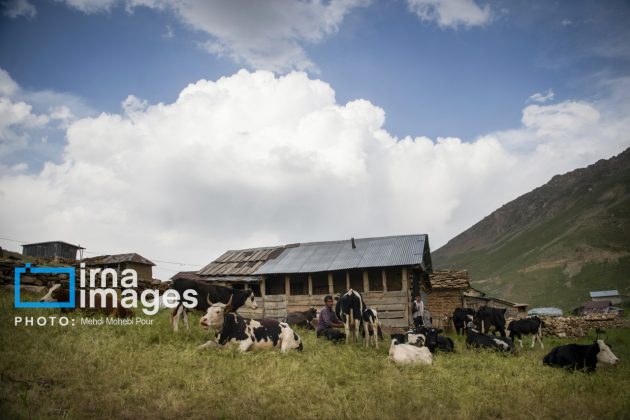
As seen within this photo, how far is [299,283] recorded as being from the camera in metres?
24.3

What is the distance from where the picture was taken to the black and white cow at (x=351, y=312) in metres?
13.2

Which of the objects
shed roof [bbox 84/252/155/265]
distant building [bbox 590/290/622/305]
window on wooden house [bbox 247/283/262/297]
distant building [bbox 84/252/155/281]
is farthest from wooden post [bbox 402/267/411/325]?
distant building [bbox 590/290/622/305]

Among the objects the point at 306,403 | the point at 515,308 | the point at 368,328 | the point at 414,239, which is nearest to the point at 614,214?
the point at 515,308

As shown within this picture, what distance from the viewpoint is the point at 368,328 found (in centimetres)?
1359

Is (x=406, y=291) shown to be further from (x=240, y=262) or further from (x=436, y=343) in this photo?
(x=240, y=262)

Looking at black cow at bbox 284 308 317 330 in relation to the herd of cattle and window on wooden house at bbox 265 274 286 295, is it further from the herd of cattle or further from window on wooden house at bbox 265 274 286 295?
window on wooden house at bbox 265 274 286 295

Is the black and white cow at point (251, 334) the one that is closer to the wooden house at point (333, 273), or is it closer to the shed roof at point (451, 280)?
the wooden house at point (333, 273)

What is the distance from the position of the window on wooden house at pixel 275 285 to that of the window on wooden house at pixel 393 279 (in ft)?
20.0

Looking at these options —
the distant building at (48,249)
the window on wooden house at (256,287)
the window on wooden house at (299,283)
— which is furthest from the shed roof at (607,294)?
the distant building at (48,249)

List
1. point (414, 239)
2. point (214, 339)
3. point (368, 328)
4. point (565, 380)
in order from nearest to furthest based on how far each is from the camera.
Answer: point (565, 380), point (214, 339), point (368, 328), point (414, 239)

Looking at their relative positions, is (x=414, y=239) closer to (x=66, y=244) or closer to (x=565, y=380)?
(x=565, y=380)

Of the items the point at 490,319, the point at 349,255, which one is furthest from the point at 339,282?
the point at 490,319

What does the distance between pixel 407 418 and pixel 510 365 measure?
552cm

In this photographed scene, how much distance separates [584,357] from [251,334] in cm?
835
